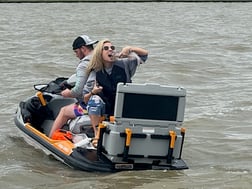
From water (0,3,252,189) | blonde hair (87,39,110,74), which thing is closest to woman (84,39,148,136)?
blonde hair (87,39,110,74)

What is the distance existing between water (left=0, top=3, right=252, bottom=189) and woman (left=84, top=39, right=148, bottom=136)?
650 mm

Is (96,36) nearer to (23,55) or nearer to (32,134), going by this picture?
(23,55)

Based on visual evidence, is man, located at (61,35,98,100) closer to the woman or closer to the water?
the woman

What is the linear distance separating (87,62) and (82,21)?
2192cm

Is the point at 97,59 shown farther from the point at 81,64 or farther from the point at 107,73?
the point at 81,64

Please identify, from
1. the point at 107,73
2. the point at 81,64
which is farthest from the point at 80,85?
the point at 107,73

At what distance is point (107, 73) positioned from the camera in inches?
285

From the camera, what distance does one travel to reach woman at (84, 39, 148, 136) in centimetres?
713

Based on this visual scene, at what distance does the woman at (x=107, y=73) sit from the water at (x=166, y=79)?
0.65 m

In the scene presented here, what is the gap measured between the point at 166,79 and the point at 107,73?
6.80m

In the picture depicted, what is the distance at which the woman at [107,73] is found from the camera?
713 centimetres

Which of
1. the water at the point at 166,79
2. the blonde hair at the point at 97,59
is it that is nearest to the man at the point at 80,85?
the blonde hair at the point at 97,59

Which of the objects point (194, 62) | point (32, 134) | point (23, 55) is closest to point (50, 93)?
point (32, 134)

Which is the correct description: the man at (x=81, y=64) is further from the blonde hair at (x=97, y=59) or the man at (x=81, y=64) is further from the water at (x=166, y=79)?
the water at (x=166, y=79)
